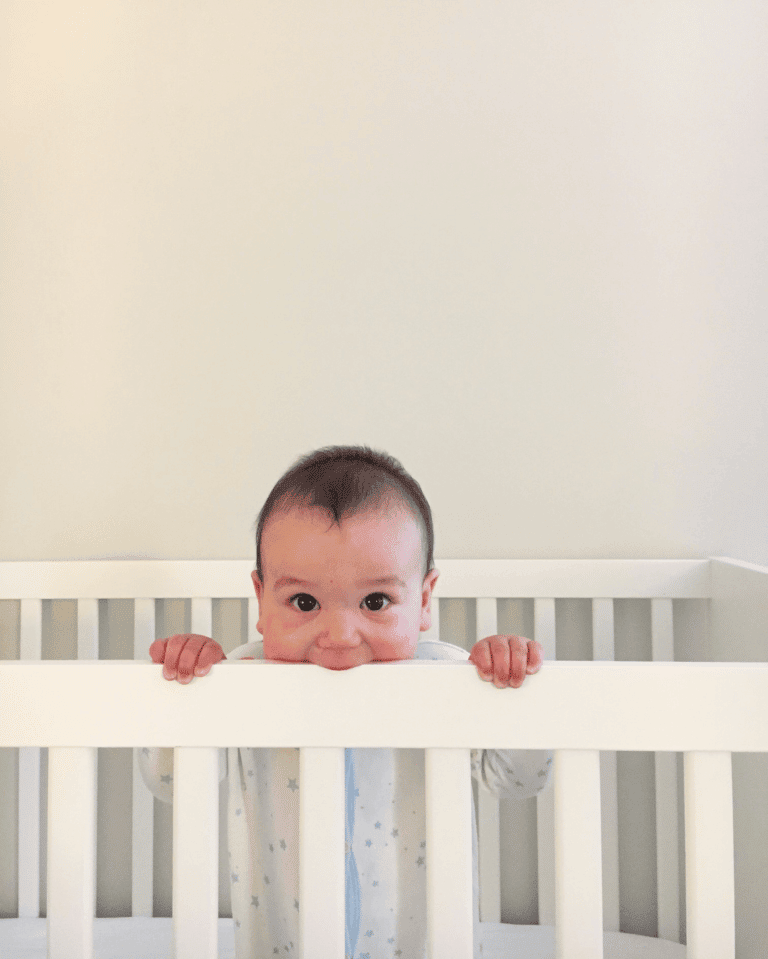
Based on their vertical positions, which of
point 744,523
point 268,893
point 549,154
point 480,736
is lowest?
point 268,893

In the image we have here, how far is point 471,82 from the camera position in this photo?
1093mm

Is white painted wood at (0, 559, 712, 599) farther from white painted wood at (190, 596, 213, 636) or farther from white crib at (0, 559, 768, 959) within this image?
white crib at (0, 559, 768, 959)

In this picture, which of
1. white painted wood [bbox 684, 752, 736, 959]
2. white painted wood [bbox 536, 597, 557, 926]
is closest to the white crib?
white painted wood [bbox 684, 752, 736, 959]

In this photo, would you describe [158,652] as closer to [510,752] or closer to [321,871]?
[321,871]

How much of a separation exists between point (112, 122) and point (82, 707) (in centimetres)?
93

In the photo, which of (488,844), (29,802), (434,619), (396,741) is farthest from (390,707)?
(29,802)

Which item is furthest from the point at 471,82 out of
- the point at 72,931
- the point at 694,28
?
the point at 72,931

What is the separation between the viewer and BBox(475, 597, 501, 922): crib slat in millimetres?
1019

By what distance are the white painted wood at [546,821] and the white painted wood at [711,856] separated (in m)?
0.51

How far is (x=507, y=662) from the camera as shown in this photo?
0.48 meters

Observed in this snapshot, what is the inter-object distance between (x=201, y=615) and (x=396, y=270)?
55cm

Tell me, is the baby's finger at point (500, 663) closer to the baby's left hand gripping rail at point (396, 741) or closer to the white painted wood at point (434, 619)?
the baby's left hand gripping rail at point (396, 741)

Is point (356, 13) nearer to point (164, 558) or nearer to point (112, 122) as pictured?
point (112, 122)

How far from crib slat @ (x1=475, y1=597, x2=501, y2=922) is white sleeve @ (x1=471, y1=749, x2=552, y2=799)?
343 millimetres
